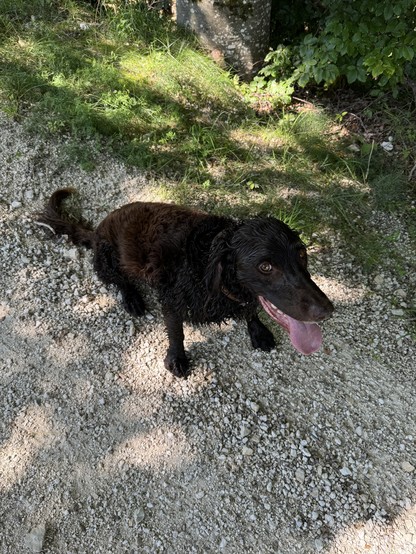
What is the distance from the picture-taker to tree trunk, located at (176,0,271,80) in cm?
458

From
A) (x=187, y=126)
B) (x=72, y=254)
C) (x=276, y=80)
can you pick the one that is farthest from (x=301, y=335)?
(x=276, y=80)

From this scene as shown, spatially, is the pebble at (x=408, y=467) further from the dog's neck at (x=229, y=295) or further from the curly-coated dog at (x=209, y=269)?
the dog's neck at (x=229, y=295)

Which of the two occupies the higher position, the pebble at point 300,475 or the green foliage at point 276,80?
the green foliage at point 276,80

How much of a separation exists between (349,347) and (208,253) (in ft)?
5.02

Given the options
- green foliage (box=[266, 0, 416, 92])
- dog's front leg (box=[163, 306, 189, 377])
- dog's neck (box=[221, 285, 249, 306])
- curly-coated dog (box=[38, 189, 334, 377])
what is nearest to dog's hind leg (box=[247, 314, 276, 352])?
curly-coated dog (box=[38, 189, 334, 377])

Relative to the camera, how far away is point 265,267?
2.27 metres

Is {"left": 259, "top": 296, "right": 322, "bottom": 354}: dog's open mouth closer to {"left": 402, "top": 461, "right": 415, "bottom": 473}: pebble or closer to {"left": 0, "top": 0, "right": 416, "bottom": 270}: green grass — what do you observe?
{"left": 402, "top": 461, "right": 415, "bottom": 473}: pebble

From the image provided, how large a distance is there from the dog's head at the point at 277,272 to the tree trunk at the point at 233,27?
3.25 metres

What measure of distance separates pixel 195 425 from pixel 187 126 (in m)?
3.03

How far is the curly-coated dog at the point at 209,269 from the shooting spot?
227 cm

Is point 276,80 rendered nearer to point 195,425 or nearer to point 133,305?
point 133,305

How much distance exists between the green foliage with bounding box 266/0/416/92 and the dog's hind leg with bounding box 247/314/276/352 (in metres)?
2.24

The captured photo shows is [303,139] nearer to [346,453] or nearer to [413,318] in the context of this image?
[413,318]

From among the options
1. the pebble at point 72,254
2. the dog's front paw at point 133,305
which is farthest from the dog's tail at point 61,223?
the dog's front paw at point 133,305
